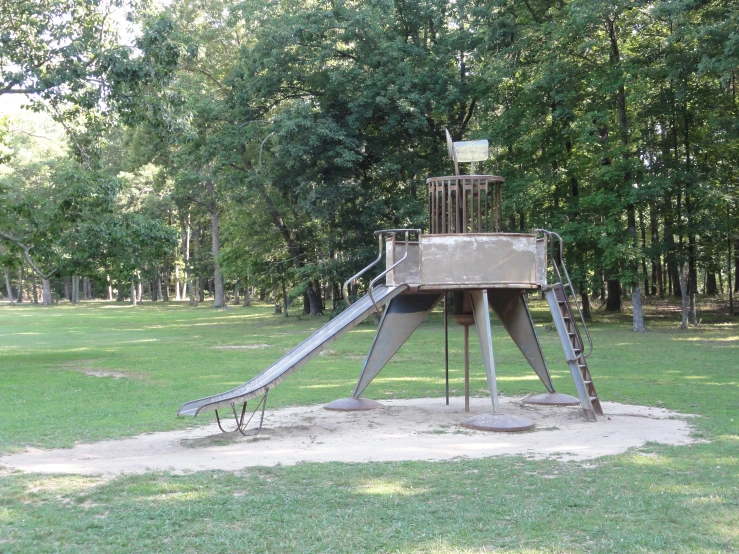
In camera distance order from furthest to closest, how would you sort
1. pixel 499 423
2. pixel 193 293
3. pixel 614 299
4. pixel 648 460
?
pixel 193 293
pixel 614 299
pixel 499 423
pixel 648 460

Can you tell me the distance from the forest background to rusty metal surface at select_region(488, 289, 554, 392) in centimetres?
1100

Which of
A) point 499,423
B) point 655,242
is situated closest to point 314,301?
point 655,242

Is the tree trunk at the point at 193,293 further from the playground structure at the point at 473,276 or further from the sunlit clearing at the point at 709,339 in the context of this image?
the playground structure at the point at 473,276

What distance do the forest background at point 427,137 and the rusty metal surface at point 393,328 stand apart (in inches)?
398

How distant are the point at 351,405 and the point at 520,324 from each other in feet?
10.5

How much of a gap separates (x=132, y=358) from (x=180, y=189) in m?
26.5

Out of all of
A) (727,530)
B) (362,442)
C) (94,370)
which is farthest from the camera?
(94,370)

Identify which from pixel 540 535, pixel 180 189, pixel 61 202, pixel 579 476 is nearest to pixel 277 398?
pixel 579 476

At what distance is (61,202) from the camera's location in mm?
20406

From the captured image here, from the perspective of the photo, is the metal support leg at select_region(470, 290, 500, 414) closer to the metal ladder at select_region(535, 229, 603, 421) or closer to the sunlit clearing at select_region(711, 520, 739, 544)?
the metal ladder at select_region(535, 229, 603, 421)

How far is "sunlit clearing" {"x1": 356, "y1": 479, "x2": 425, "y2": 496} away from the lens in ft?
22.9

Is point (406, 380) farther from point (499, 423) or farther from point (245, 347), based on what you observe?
point (245, 347)

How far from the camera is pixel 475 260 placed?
36.2 ft

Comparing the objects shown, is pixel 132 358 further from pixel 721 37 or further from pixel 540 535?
pixel 721 37
